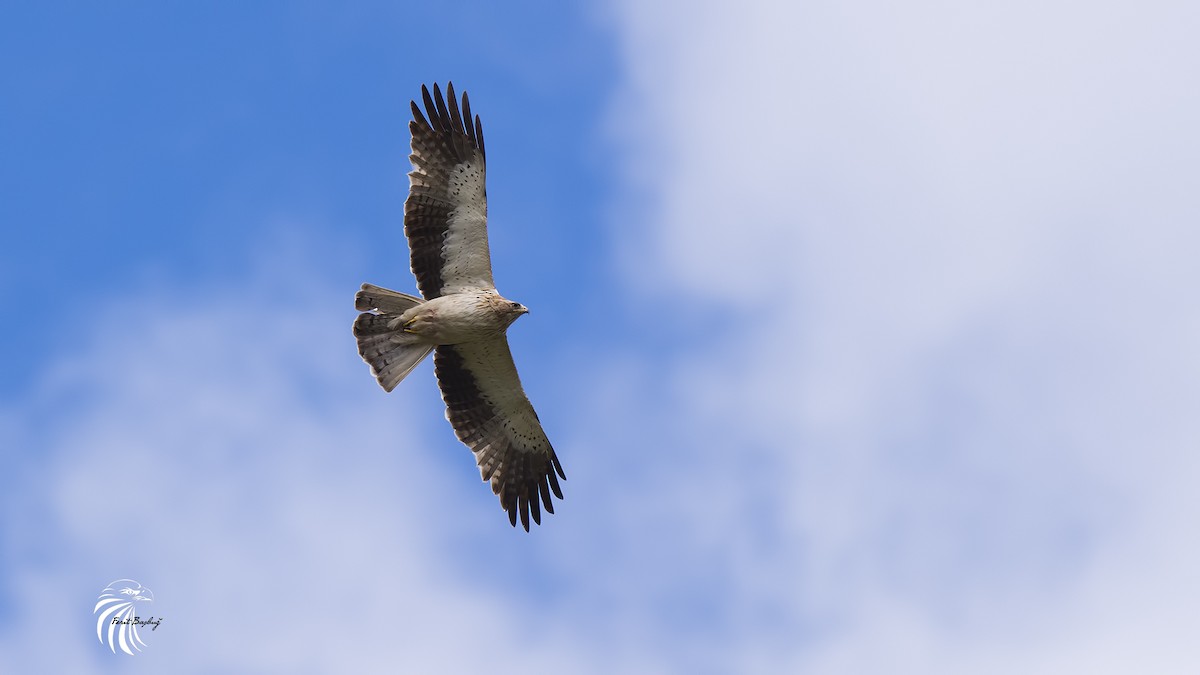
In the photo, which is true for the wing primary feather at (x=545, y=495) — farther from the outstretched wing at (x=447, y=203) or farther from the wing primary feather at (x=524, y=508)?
the outstretched wing at (x=447, y=203)

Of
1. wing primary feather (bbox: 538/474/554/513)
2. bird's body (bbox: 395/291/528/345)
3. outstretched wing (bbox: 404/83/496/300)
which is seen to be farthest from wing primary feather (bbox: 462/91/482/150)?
wing primary feather (bbox: 538/474/554/513)

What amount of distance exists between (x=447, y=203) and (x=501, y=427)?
11.1ft

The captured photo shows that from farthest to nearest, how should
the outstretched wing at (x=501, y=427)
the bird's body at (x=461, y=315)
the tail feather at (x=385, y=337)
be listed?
the outstretched wing at (x=501, y=427) → the tail feather at (x=385, y=337) → the bird's body at (x=461, y=315)

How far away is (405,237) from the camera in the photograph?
16484mm

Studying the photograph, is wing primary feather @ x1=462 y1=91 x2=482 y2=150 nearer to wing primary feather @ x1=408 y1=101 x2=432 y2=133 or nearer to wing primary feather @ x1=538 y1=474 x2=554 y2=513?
wing primary feather @ x1=408 y1=101 x2=432 y2=133

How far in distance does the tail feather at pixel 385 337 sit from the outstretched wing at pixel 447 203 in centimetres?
43

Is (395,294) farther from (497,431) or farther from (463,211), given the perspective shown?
(497,431)

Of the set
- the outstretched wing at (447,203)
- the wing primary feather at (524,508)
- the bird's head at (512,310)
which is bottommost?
the wing primary feather at (524,508)

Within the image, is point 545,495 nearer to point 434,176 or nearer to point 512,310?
point 512,310

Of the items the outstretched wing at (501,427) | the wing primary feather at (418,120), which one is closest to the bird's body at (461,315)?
the outstretched wing at (501,427)

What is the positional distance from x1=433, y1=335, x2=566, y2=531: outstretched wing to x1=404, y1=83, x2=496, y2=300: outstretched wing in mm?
1145

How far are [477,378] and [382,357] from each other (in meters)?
1.48

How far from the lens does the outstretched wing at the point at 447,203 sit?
16406 millimetres

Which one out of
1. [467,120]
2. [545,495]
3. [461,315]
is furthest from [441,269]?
[545,495]
